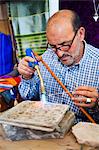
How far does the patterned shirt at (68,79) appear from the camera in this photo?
60.5 inches

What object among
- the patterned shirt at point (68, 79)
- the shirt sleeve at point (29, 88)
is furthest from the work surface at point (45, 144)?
the shirt sleeve at point (29, 88)

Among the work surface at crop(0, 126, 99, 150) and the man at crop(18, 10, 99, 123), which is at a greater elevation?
the man at crop(18, 10, 99, 123)

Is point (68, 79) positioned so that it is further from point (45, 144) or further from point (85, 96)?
point (45, 144)

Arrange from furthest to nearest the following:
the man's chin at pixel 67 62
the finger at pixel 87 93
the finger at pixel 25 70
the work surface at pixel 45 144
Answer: the man's chin at pixel 67 62 < the finger at pixel 25 70 < the finger at pixel 87 93 < the work surface at pixel 45 144

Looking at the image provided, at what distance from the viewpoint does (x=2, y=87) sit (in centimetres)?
171

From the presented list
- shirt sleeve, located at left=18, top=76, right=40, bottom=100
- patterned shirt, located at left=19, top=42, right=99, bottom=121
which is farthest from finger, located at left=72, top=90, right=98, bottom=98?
shirt sleeve, located at left=18, top=76, right=40, bottom=100

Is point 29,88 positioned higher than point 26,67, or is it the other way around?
point 26,67

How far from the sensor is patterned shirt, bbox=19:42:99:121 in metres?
1.54

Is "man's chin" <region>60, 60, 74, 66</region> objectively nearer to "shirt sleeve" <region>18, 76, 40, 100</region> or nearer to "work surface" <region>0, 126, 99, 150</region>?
"shirt sleeve" <region>18, 76, 40, 100</region>

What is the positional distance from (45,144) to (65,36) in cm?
66

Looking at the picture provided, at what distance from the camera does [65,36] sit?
1461mm

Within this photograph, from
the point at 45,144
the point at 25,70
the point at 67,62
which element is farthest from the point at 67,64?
the point at 45,144

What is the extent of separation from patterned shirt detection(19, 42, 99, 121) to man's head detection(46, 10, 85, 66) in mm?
70

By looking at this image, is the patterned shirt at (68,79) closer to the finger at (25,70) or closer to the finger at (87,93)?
the finger at (25,70)
